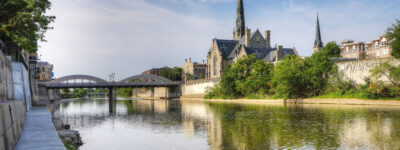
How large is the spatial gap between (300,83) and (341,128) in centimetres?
3399

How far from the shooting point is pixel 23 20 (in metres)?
19.9

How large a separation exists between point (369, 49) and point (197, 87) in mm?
44040

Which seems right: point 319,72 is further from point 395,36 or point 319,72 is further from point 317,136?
point 317,136

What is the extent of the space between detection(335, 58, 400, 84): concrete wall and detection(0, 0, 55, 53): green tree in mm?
39894

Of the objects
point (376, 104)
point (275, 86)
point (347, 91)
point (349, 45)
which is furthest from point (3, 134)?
point (349, 45)

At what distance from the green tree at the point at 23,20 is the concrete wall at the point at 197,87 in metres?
59.7

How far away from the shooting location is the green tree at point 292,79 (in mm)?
51875

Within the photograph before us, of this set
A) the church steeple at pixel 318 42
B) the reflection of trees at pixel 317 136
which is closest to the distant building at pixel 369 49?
the church steeple at pixel 318 42

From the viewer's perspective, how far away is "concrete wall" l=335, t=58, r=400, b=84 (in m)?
45.0

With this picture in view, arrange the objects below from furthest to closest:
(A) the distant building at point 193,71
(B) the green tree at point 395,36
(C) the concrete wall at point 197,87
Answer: (A) the distant building at point 193,71
(C) the concrete wall at point 197,87
(B) the green tree at point 395,36

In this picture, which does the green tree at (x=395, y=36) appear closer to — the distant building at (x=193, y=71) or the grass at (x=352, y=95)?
the grass at (x=352, y=95)

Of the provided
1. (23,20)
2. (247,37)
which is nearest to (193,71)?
(247,37)

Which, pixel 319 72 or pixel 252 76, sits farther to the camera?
pixel 252 76

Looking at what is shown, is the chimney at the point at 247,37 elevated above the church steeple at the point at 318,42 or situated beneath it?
elevated above
